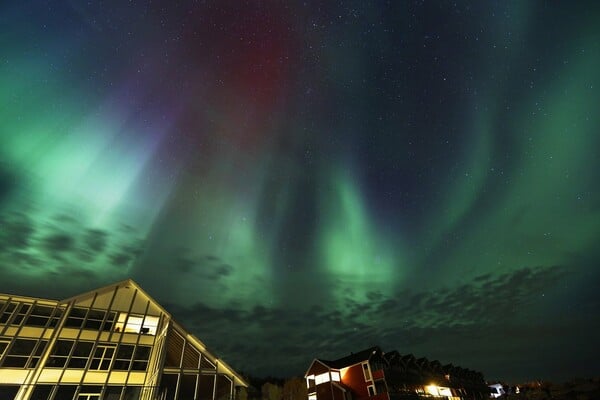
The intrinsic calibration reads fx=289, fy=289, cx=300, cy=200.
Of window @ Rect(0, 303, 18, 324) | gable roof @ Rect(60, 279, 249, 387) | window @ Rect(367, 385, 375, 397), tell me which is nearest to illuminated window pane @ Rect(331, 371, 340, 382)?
window @ Rect(367, 385, 375, 397)

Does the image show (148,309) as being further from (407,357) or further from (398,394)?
(407,357)

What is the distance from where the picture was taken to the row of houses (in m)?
21.2

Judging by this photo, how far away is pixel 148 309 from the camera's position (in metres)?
27.4

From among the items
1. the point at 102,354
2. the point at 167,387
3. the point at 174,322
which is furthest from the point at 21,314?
the point at 167,387

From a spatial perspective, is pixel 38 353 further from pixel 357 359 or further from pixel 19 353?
pixel 357 359

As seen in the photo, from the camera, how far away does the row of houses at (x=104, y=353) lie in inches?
834

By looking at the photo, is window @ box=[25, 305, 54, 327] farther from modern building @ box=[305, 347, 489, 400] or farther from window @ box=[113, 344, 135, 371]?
modern building @ box=[305, 347, 489, 400]

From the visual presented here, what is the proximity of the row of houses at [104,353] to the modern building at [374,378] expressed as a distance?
3049cm

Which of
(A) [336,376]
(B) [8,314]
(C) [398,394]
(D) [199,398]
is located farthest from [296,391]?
(B) [8,314]

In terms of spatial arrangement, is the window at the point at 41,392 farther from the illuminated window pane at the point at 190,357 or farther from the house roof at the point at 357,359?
the house roof at the point at 357,359

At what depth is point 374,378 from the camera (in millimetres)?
47062

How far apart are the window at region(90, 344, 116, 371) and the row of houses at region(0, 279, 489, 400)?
0.06m

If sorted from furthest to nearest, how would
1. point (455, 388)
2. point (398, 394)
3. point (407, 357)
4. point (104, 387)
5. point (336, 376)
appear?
point (455, 388) < point (407, 357) < point (336, 376) < point (398, 394) < point (104, 387)

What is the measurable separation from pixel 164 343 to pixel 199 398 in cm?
Result: 517
